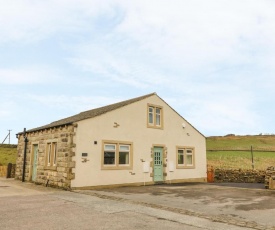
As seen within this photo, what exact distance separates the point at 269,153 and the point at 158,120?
72.7 feet

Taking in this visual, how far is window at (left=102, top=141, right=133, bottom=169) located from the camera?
14.8 meters

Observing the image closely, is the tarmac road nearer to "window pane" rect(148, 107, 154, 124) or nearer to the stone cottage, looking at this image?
the stone cottage

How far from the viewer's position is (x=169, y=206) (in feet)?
28.6

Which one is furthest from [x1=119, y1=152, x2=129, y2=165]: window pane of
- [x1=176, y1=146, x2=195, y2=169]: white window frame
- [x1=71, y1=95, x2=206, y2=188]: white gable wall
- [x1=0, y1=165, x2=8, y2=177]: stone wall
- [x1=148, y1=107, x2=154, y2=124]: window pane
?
[x1=0, y1=165, x2=8, y2=177]: stone wall

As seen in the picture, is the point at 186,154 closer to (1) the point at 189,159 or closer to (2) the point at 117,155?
(1) the point at 189,159

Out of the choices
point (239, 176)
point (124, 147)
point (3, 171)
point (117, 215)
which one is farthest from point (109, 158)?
point (3, 171)

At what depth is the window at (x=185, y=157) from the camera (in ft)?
62.3

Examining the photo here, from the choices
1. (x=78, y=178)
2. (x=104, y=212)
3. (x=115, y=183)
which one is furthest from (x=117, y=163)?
(x=104, y=212)

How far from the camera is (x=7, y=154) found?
3397 centimetres

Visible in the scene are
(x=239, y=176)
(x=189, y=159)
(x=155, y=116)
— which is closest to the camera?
(x=155, y=116)

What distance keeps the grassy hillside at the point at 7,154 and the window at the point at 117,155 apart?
66.3 ft

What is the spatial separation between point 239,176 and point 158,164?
6899 millimetres

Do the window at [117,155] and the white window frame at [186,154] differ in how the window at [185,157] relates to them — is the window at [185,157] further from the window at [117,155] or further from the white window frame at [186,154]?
the window at [117,155]

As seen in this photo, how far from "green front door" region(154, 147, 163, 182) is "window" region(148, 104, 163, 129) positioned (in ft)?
5.09
